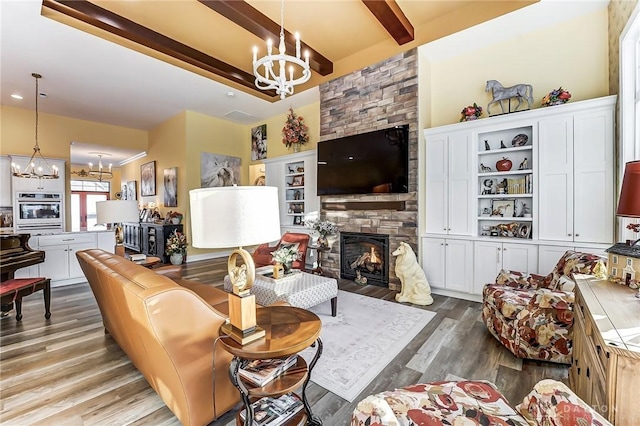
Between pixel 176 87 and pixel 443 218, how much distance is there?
17.3 feet

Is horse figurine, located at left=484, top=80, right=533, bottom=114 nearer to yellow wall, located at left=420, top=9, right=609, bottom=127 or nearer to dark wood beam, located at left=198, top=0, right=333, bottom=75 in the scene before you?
yellow wall, located at left=420, top=9, right=609, bottom=127

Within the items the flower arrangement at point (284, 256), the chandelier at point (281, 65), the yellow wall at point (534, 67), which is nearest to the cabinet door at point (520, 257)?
the yellow wall at point (534, 67)

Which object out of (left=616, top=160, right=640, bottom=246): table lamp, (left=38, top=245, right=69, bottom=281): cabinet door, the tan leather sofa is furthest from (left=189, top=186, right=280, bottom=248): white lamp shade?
(left=38, top=245, right=69, bottom=281): cabinet door

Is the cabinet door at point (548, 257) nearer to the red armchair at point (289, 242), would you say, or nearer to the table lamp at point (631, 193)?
the table lamp at point (631, 193)

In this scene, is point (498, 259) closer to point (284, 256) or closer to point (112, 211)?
point (284, 256)

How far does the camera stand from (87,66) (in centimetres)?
428

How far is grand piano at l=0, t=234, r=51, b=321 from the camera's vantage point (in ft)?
9.25

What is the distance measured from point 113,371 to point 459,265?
389 centimetres

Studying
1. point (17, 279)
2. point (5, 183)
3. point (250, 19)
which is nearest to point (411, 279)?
point (250, 19)

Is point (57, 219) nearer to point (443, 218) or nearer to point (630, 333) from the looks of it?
Answer: point (443, 218)

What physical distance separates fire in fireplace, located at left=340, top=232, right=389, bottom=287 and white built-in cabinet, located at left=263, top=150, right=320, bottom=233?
3.32 feet

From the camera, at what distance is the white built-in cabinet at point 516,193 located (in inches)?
113

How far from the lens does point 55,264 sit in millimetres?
4523

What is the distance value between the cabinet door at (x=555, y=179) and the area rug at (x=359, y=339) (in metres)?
1.71
